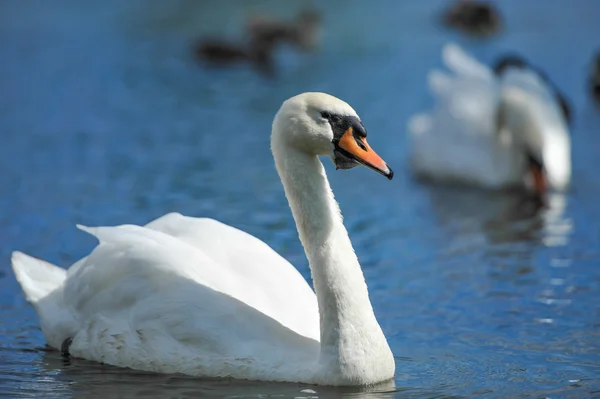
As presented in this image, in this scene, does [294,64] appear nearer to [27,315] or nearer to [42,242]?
[42,242]

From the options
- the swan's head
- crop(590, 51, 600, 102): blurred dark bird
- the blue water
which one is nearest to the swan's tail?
the blue water

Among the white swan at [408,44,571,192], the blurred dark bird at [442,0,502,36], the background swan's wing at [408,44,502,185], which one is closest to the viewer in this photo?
the white swan at [408,44,571,192]

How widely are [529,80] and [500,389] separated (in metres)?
8.32

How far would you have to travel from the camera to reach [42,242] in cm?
1080

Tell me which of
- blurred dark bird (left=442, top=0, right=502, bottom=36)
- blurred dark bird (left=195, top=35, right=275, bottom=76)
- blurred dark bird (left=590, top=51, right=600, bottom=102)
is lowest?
blurred dark bird (left=590, top=51, right=600, bottom=102)

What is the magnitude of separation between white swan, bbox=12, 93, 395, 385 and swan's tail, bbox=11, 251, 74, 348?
0.04 feet

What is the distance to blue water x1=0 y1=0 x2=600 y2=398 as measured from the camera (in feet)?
24.5

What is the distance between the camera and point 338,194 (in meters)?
12.9

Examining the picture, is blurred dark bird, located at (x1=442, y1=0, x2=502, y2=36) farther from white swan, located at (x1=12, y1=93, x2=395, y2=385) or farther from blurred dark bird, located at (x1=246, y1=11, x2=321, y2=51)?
white swan, located at (x1=12, y1=93, x2=395, y2=385)

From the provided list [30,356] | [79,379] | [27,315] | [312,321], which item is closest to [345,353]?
[312,321]

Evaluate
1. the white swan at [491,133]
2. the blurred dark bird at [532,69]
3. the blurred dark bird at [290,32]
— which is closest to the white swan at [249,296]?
the white swan at [491,133]

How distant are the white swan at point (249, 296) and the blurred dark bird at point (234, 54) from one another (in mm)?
14342

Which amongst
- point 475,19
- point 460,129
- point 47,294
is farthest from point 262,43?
point 47,294

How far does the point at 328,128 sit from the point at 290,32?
57.2 ft
